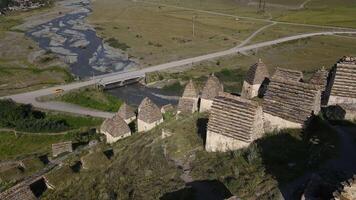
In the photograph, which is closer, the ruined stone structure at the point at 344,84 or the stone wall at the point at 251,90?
the ruined stone structure at the point at 344,84

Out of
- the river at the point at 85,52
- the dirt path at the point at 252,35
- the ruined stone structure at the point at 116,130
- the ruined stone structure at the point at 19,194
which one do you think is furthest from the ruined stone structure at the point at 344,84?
the dirt path at the point at 252,35

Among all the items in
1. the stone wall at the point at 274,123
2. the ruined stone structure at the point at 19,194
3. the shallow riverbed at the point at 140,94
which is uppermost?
the stone wall at the point at 274,123

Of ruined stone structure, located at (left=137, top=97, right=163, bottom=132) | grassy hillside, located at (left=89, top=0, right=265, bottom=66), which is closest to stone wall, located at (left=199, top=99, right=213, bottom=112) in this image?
ruined stone structure, located at (left=137, top=97, right=163, bottom=132)

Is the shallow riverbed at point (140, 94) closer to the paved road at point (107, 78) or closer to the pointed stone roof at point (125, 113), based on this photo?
the paved road at point (107, 78)

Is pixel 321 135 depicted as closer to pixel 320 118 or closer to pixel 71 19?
pixel 320 118

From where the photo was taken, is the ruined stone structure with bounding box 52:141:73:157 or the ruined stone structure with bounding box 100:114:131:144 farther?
the ruined stone structure with bounding box 52:141:73:157

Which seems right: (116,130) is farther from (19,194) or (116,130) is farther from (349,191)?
(349,191)

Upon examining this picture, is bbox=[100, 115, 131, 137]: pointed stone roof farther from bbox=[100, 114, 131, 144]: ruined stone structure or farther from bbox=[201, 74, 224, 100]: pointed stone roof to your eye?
bbox=[201, 74, 224, 100]: pointed stone roof
